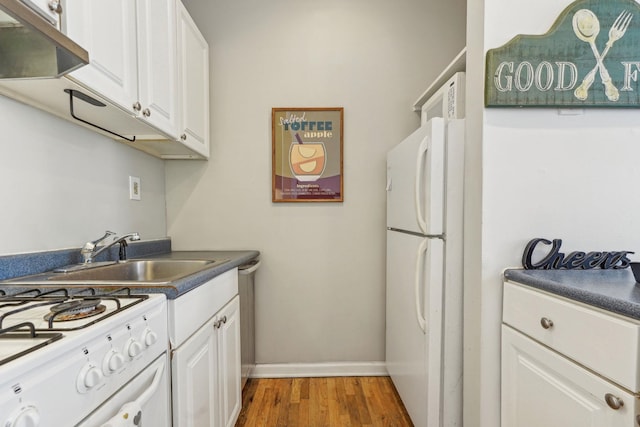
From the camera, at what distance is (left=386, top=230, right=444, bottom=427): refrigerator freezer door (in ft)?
4.68

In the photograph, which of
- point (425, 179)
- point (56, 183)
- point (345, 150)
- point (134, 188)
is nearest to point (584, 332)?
point (425, 179)

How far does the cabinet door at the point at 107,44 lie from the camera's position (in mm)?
966

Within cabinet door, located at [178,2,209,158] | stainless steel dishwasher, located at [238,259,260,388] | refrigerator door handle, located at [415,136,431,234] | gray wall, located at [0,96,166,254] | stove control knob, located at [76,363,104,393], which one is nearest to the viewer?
stove control knob, located at [76,363,104,393]

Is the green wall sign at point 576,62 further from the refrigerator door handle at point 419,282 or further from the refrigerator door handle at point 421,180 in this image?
the refrigerator door handle at point 419,282

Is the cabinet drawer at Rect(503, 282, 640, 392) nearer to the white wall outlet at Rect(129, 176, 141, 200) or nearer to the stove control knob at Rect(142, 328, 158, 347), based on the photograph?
the stove control knob at Rect(142, 328, 158, 347)

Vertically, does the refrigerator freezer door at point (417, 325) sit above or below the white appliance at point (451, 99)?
below

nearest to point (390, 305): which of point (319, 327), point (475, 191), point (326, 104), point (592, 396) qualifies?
point (319, 327)

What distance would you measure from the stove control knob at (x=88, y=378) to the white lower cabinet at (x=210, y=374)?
1.16 feet

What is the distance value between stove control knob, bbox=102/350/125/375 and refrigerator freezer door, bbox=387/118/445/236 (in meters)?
1.22

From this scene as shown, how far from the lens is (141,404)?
78 centimetres

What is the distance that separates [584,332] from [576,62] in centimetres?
101

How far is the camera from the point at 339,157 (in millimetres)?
2219

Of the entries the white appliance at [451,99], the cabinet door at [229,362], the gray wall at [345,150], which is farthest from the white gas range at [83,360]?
the white appliance at [451,99]

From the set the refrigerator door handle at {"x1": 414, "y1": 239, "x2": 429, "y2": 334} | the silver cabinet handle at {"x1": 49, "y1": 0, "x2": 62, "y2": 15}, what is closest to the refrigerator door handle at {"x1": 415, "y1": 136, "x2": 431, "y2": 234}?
the refrigerator door handle at {"x1": 414, "y1": 239, "x2": 429, "y2": 334}
